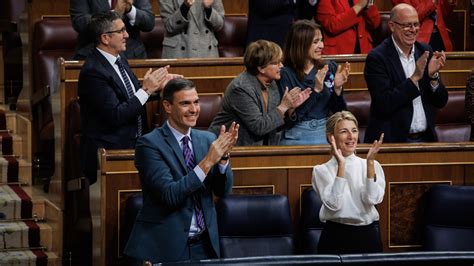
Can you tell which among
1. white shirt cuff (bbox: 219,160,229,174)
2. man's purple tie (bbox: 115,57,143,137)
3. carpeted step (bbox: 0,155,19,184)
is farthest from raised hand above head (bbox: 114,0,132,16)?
white shirt cuff (bbox: 219,160,229,174)

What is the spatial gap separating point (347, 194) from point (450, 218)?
769mm

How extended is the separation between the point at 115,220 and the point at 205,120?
4.07 ft

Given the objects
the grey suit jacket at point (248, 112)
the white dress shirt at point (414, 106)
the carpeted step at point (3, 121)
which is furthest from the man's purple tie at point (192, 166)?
the carpeted step at point (3, 121)

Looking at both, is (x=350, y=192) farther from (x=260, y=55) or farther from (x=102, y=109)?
(x=102, y=109)

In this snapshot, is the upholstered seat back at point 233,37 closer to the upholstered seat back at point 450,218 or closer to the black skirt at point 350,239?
the upholstered seat back at point 450,218

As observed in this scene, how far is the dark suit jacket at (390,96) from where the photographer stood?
5.48 meters

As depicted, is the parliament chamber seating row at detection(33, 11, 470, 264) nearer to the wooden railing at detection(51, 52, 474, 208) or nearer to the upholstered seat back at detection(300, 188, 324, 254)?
the wooden railing at detection(51, 52, 474, 208)

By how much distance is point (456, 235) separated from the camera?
5055 millimetres

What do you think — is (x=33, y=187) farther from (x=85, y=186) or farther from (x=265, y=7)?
(x=265, y=7)

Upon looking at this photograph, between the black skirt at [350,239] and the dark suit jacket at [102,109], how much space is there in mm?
1232

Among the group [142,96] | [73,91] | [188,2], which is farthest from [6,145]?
[142,96]

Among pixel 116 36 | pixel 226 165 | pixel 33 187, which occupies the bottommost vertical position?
pixel 33 187

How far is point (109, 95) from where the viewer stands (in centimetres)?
538

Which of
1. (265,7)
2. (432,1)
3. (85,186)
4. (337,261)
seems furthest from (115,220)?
(432,1)
